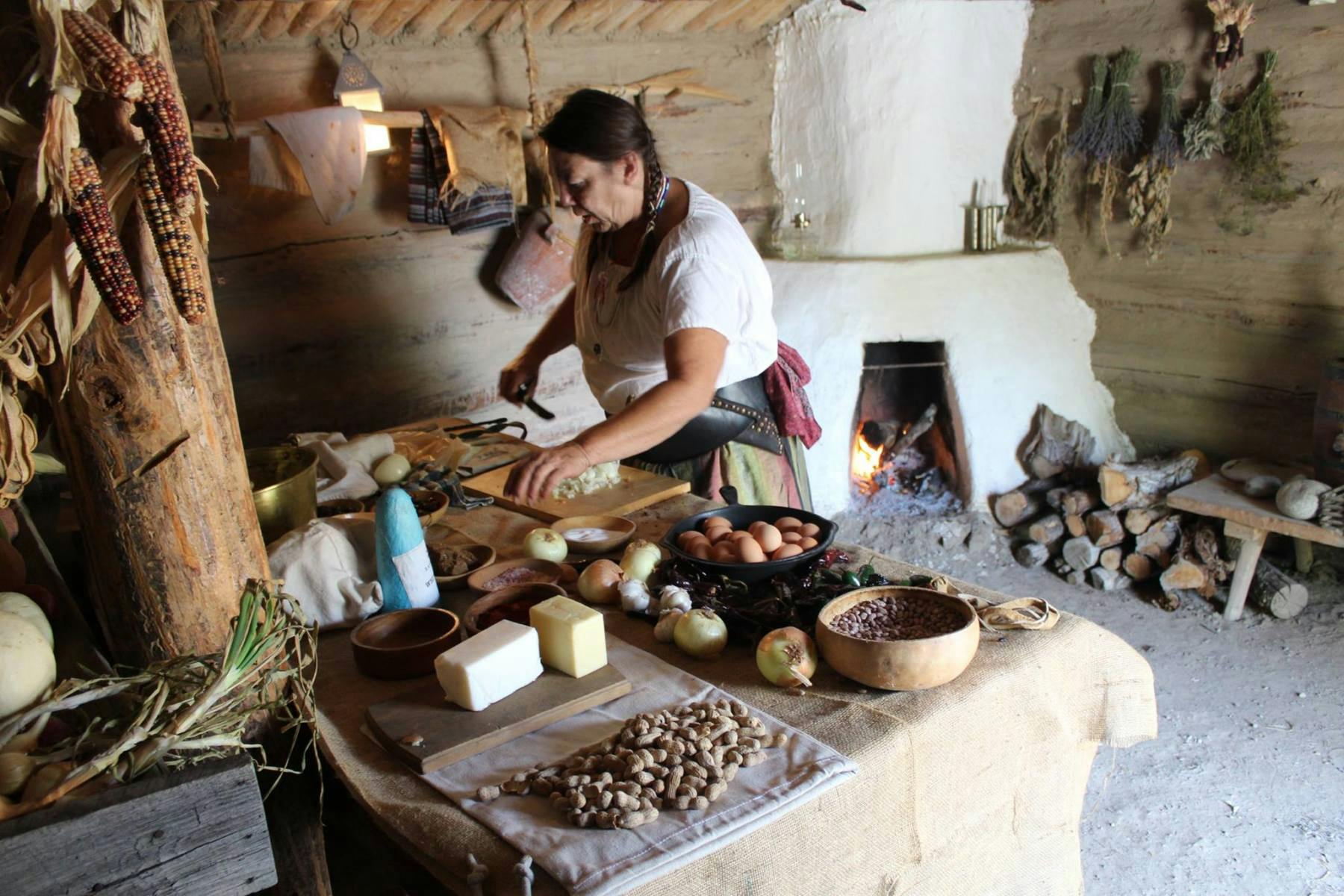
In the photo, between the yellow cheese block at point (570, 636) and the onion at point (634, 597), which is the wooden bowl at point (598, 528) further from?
the yellow cheese block at point (570, 636)

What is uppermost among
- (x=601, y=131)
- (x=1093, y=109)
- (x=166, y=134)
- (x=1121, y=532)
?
(x=1093, y=109)

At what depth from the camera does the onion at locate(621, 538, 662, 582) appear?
1769 millimetres

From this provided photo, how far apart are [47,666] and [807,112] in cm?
441

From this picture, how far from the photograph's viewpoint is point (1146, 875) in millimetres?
2570

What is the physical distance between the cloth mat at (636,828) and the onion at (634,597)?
0.83 feet

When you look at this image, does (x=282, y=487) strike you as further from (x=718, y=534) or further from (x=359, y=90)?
(x=359, y=90)

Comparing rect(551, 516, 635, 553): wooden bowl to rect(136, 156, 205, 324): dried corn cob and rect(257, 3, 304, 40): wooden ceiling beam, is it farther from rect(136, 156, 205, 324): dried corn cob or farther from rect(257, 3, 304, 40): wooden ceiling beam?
rect(257, 3, 304, 40): wooden ceiling beam

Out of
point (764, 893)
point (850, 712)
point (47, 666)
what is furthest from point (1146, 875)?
point (47, 666)

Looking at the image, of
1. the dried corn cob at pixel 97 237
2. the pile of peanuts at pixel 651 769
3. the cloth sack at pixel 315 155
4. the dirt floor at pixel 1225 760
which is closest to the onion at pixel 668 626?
the pile of peanuts at pixel 651 769

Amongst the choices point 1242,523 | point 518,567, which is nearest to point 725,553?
point 518,567

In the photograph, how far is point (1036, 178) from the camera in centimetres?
469

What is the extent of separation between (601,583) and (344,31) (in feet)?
8.88

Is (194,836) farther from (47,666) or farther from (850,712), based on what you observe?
(850,712)

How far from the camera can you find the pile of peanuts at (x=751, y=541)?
65.6 inches
